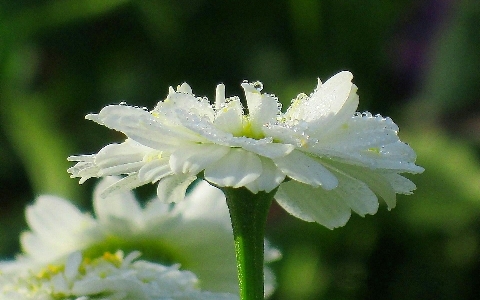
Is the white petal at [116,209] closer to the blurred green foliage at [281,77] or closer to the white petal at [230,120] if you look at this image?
the white petal at [230,120]

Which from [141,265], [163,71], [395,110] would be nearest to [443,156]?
[395,110]

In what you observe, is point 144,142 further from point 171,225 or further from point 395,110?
point 395,110

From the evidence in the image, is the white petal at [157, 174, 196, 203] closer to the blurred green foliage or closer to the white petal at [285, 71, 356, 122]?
the white petal at [285, 71, 356, 122]

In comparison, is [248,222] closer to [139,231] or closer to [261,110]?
[261,110]

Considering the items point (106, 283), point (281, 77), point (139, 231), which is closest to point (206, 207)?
point (139, 231)

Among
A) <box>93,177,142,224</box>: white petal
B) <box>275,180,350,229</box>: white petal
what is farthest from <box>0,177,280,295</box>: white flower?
<box>275,180,350,229</box>: white petal

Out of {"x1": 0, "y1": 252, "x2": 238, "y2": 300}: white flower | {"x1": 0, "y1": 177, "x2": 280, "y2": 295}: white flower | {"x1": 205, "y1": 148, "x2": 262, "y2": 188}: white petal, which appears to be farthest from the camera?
{"x1": 0, "y1": 177, "x2": 280, "y2": 295}: white flower
